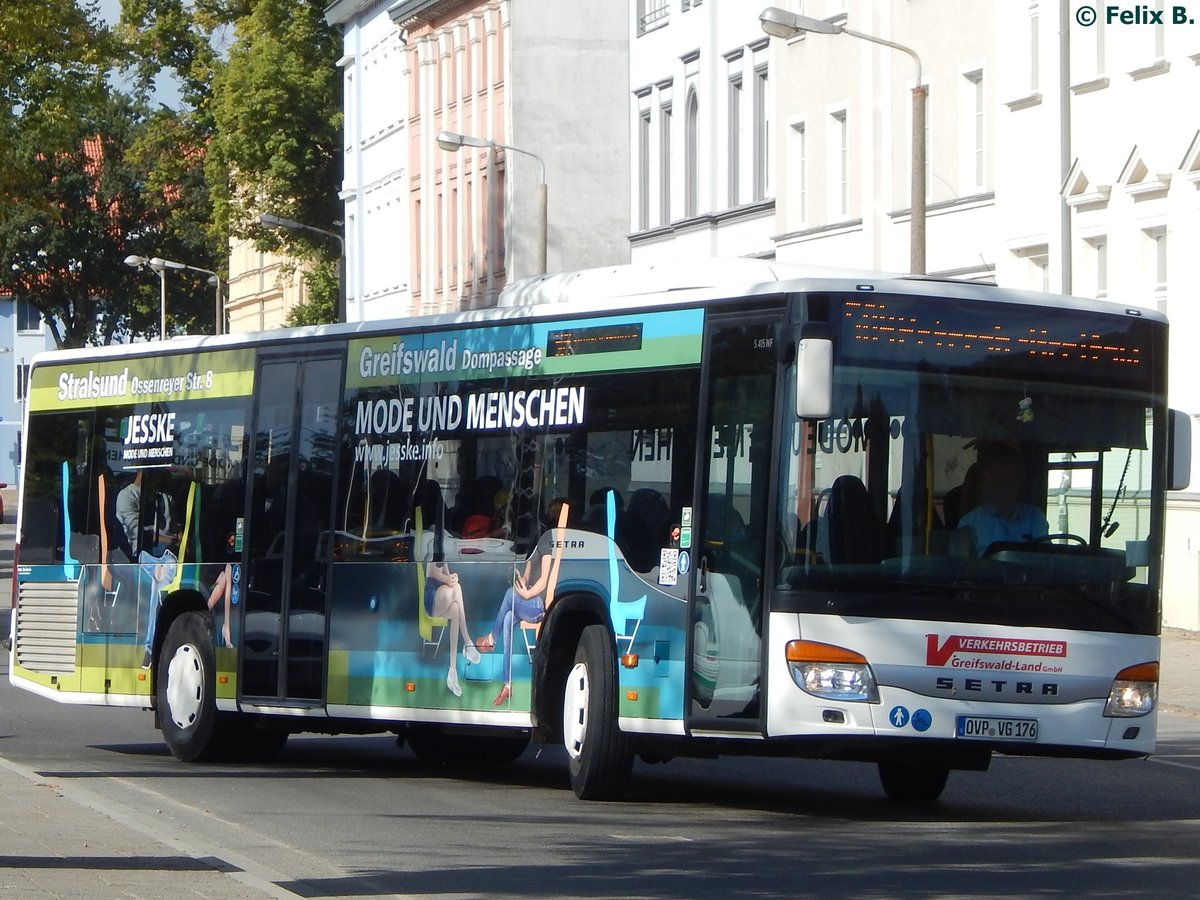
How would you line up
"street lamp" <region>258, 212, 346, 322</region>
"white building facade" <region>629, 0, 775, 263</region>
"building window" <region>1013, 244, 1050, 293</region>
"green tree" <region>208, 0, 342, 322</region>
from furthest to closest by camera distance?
"green tree" <region>208, 0, 342, 322</region> → "street lamp" <region>258, 212, 346, 322</region> → "white building facade" <region>629, 0, 775, 263</region> → "building window" <region>1013, 244, 1050, 293</region>

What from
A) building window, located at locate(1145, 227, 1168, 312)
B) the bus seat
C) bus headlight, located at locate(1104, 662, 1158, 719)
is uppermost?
building window, located at locate(1145, 227, 1168, 312)

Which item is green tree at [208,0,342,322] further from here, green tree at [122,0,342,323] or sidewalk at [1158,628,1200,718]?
sidewalk at [1158,628,1200,718]

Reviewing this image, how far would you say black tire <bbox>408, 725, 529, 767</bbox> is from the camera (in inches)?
694

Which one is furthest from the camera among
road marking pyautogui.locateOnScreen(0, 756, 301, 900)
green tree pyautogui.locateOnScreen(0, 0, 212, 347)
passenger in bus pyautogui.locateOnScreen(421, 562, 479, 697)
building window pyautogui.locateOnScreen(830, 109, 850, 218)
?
green tree pyautogui.locateOnScreen(0, 0, 212, 347)

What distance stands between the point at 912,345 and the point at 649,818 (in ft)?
9.50

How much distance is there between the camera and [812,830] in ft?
42.5

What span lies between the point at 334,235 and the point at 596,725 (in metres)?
49.3

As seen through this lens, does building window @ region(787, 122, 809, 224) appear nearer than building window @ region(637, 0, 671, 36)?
Yes

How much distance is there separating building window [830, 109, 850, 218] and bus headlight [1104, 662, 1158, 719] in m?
28.5

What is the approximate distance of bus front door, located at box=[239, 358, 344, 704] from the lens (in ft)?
54.6

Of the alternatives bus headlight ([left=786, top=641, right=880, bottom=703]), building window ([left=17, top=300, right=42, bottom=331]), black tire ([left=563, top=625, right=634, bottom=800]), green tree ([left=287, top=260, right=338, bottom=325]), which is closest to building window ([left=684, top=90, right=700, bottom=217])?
green tree ([left=287, top=260, right=338, bottom=325])

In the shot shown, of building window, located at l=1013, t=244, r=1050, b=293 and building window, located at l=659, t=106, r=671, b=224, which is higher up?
building window, located at l=659, t=106, r=671, b=224

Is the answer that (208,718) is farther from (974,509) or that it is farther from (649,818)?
(974,509)

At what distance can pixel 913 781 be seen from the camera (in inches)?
581
